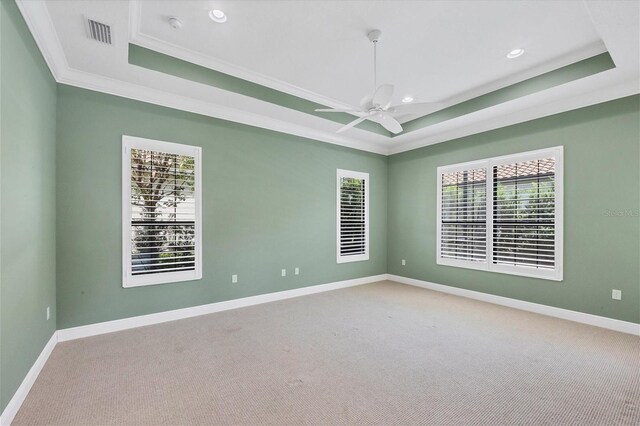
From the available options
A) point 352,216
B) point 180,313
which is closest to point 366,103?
point 352,216

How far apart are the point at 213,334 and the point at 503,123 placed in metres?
5.39

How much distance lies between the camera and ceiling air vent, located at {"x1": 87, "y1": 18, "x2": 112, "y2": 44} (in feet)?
8.65

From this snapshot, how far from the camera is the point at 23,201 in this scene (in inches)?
95.2

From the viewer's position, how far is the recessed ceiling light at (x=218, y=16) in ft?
9.25

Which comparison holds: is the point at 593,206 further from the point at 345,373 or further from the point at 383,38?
the point at 345,373

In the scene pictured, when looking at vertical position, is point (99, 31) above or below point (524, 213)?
above

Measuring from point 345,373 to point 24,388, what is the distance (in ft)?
8.45

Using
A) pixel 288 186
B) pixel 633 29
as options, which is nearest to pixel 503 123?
pixel 633 29

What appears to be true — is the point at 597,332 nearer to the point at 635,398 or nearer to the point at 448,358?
the point at 635,398

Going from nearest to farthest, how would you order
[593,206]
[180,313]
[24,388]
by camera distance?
[24,388], [593,206], [180,313]

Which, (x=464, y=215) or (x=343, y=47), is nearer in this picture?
(x=343, y=47)

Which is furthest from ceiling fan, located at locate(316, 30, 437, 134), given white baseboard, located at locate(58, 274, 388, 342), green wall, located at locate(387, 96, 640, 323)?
white baseboard, located at locate(58, 274, 388, 342)

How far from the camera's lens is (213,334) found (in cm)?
358

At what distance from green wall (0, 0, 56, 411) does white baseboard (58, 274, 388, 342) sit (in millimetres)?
319
